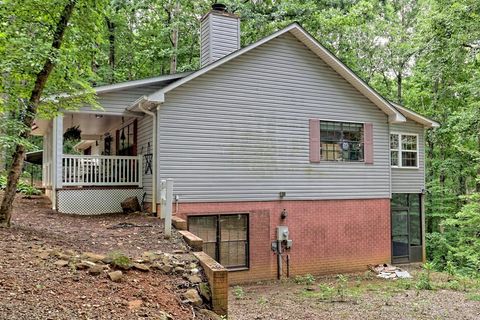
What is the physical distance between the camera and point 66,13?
6.73 meters

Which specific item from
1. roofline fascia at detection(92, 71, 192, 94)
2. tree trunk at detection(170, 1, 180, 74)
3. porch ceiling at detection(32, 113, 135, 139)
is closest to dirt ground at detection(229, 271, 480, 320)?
roofline fascia at detection(92, 71, 192, 94)

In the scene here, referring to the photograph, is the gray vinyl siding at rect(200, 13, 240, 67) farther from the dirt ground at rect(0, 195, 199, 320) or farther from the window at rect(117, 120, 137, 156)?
the dirt ground at rect(0, 195, 199, 320)

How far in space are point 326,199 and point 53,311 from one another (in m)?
9.77

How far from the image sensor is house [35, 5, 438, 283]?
1064 cm

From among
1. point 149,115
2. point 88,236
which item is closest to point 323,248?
point 149,115

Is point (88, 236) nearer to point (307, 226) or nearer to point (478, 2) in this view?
point (307, 226)

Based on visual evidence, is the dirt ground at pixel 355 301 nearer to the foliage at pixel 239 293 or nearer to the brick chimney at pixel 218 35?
the foliage at pixel 239 293

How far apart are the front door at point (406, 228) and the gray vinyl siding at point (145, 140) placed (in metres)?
8.48

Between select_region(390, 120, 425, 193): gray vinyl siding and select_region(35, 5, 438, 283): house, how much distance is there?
0.65 metres

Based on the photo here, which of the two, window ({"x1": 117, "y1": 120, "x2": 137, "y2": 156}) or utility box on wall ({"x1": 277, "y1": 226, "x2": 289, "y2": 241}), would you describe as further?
window ({"x1": 117, "y1": 120, "x2": 137, "y2": 156})

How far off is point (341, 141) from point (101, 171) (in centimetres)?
735

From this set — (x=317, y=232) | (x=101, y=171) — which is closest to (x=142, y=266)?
(x=101, y=171)

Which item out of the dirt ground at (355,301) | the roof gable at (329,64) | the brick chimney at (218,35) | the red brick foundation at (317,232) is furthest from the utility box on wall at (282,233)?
the brick chimney at (218,35)

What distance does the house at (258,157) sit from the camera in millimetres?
10641
